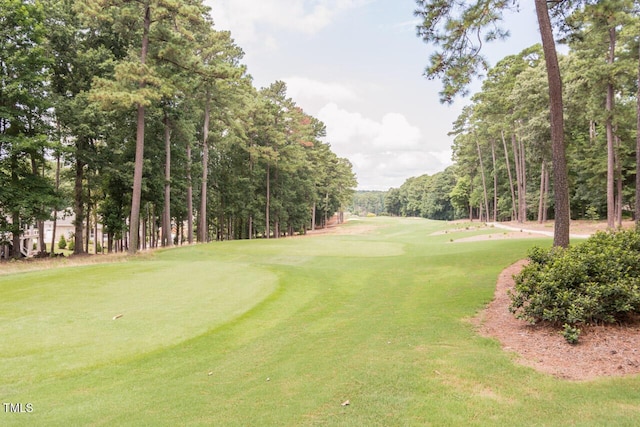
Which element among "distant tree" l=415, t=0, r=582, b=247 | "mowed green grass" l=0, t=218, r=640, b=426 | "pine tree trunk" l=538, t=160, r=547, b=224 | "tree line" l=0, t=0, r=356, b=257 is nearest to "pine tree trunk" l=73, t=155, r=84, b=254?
"tree line" l=0, t=0, r=356, b=257

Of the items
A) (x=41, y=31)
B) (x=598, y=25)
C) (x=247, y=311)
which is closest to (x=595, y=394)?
(x=247, y=311)

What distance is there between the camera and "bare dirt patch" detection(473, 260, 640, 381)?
4.36 metres

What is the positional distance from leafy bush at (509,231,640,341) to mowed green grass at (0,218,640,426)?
1.16m

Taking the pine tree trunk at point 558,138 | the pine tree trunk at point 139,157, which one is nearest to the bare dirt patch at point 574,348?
the pine tree trunk at point 558,138

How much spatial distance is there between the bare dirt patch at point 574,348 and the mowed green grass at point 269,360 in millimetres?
255

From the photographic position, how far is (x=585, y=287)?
562 centimetres

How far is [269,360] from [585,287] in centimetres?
525

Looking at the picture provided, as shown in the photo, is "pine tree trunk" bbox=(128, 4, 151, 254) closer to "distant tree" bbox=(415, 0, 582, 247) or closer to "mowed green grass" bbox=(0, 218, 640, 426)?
"mowed green grass" bbox=(0, 218, 640, 426)

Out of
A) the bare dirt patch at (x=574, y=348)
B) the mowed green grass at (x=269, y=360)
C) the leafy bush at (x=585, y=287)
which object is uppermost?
the leafy bush at (x=585, y=287)

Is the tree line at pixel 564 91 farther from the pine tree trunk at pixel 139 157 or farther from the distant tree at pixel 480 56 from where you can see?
the pine tree trunk at pixel 139 157

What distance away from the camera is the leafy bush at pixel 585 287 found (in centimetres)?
533

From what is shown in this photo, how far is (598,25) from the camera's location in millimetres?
16406

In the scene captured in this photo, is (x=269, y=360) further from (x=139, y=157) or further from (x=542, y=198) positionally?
(x=542, y=198)

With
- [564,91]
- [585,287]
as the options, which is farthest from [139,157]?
[564,91]
